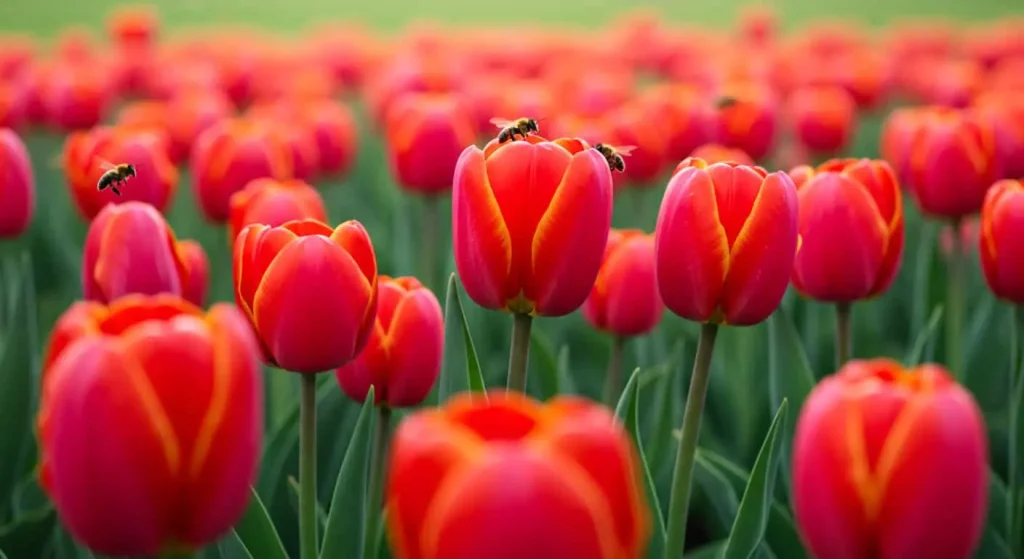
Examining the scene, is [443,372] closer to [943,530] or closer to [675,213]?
[675,213]

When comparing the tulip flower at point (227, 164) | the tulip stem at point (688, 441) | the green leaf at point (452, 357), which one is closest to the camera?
the tulip stem at point (688, 441)

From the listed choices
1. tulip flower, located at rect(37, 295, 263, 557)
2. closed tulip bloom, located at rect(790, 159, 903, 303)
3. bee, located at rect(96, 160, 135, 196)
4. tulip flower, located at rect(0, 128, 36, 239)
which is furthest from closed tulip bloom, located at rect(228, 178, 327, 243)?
tulip flower, located at rect(37, 295, 263, 557)

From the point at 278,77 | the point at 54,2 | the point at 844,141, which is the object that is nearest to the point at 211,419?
the point at 844,141

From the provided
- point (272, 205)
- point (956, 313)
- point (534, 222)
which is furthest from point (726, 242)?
point (956, 313)

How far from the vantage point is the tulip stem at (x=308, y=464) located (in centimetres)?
118

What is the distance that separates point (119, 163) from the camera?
1986 mm

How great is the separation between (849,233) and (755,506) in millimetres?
403

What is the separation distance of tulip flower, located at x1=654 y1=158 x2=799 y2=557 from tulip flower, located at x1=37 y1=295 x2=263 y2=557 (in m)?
0.55

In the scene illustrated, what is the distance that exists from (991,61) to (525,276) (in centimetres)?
433

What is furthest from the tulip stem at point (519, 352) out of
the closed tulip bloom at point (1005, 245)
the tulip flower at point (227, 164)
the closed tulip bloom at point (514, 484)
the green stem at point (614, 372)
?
the tulip flower at point (227, 164)

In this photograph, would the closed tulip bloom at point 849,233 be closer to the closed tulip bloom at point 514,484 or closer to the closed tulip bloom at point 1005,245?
the closed tulip bloom at point 1005,245

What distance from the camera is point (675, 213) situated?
1186 millimetres

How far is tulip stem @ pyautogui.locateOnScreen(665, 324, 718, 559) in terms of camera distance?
1.24 m

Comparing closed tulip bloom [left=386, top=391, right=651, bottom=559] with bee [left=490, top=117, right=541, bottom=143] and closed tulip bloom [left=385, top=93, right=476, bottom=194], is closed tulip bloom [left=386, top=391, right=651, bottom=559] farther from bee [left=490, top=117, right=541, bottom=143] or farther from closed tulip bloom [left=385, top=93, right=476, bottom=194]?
closed tulip bloom [left=385, top=93, right=476, bottom=194]
